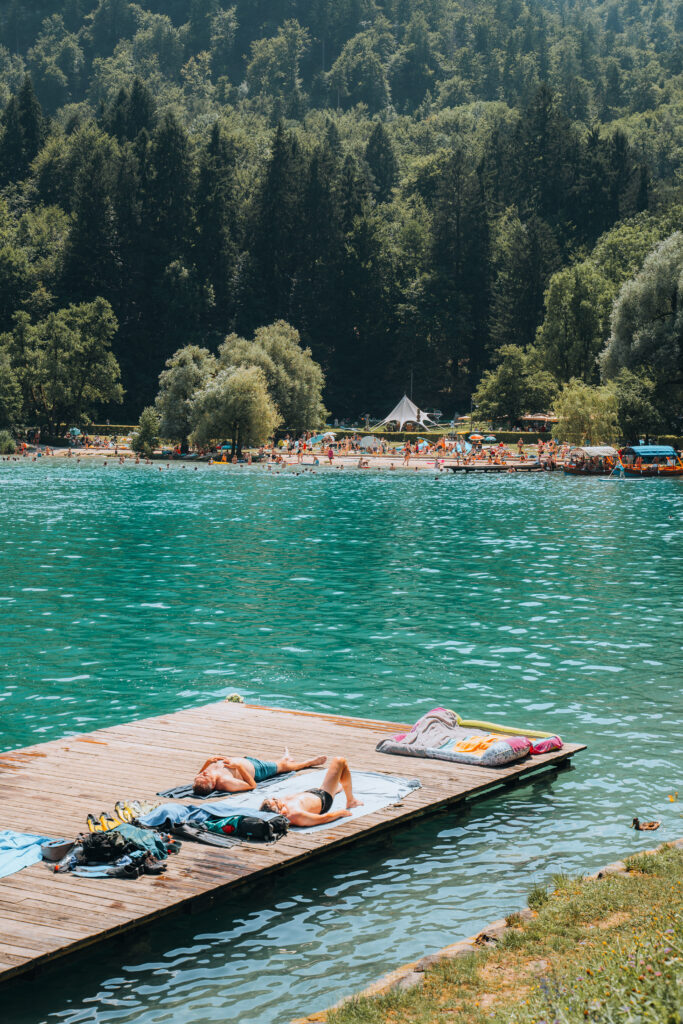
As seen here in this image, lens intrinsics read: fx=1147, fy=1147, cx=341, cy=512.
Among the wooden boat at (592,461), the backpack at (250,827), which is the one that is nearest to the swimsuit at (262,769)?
the backpack at (250,827)

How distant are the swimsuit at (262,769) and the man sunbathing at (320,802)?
789mm

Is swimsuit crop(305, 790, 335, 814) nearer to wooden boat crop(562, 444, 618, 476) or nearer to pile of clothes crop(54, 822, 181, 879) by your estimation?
pile of clothes crop(54, 822, 181, 879)

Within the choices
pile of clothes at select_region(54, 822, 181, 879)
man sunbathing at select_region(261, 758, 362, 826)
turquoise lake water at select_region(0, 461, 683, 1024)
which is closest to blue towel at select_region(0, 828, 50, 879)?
pile of clothes at select_region(54, 822, 181, 879)

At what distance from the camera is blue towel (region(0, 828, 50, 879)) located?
10.2 m

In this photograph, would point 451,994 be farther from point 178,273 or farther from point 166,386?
point 178,273

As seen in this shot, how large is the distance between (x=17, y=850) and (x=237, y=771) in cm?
289

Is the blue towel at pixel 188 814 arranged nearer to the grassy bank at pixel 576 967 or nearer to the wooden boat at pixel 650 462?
the grassy bank at pixel 576 967

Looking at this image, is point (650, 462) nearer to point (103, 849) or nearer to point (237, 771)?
point (237, 771)

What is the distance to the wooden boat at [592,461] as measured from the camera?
78.5 meters

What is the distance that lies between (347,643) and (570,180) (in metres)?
128

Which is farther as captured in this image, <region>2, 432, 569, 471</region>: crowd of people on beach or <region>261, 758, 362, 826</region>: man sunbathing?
<region>2, 432, 569, 471</region>: crowd of people on beach

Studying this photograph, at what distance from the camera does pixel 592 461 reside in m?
79.1

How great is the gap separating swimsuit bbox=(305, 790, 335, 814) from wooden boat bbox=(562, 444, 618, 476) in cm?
6824

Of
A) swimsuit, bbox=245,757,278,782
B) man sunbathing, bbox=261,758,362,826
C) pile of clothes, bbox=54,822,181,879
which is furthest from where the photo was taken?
swimsuit, bbox=245,757,278,782
